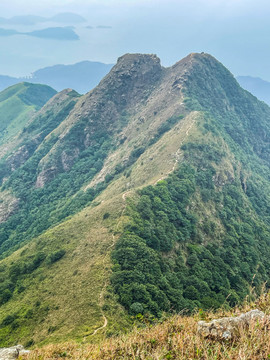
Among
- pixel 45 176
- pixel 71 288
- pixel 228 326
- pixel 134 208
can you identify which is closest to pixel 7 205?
pixel 45 176

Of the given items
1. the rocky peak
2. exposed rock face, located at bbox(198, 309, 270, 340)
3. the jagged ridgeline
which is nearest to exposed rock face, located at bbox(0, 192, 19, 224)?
the jagged ridgeline

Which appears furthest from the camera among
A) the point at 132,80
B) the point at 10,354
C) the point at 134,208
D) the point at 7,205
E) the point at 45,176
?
the point at 132,80

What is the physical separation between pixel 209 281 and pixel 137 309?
28.5m

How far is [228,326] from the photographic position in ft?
44.0

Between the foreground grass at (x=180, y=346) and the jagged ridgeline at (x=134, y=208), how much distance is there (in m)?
2.40

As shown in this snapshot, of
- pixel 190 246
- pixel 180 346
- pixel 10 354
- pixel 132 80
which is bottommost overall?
pixel 190 246

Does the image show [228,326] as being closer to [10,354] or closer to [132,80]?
[10,354]

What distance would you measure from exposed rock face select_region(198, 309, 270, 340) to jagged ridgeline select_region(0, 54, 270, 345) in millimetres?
3359

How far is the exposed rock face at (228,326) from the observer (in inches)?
503

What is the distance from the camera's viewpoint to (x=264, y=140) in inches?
7210

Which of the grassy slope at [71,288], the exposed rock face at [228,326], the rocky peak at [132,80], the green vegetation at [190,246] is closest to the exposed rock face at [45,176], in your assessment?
the rocky peak at [132,80]

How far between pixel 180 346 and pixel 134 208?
5725 centimetres

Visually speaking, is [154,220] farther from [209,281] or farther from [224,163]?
[224,163]

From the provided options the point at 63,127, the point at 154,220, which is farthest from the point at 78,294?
the point at 63,127
